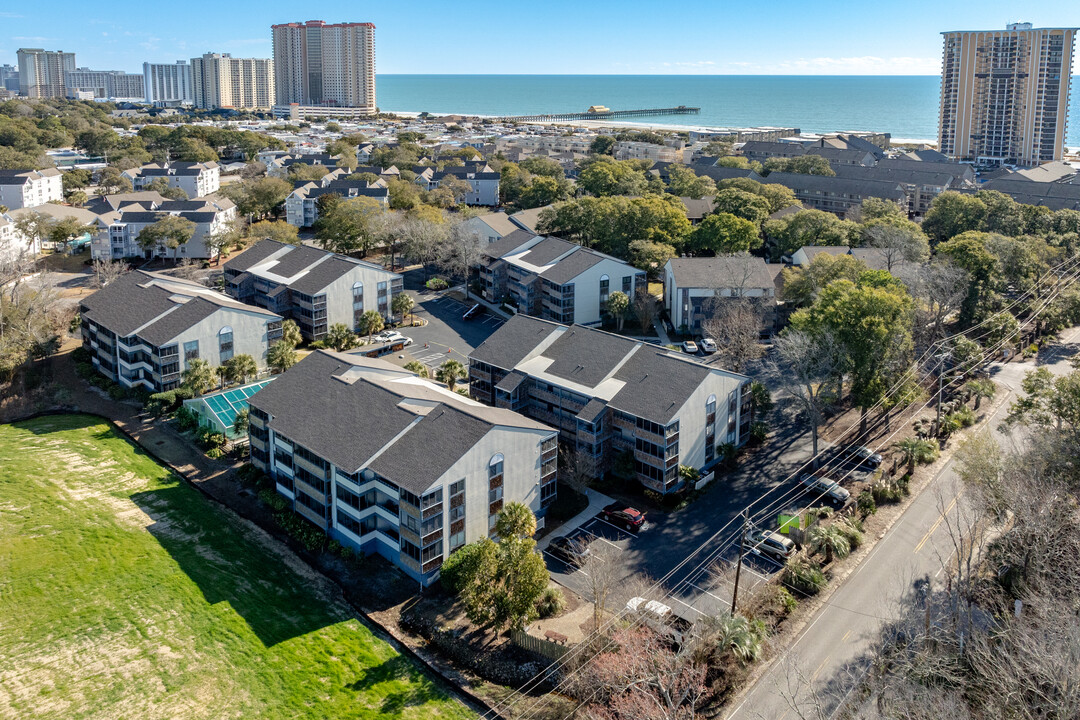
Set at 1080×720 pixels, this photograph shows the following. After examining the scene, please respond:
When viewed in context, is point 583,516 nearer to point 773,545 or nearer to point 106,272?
point 773,545

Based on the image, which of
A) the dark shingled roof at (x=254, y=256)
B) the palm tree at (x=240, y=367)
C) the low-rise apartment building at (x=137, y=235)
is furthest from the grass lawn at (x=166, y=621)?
the low-rise apartment building at (x=137, y=235)

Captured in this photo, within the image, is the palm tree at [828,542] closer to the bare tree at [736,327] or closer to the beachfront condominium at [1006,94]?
the bare tree at [736,327]

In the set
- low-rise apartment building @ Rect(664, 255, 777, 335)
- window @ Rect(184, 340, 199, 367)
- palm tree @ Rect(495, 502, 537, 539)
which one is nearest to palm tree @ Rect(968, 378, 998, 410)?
low-rise apartment building @ Rect(664, 255, 777, 335)

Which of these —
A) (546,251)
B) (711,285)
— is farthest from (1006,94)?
(546,251)

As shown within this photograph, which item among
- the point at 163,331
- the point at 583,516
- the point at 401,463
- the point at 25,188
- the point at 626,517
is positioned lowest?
the point at 583,516

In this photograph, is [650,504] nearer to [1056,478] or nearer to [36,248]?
[1056,478]

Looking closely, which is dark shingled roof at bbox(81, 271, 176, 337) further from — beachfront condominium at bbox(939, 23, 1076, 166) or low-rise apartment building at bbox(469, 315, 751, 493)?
beachfront condominium at bbox(939, 23, 1076, 166)
